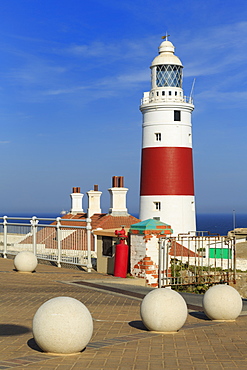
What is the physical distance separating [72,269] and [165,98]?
20.0 metres

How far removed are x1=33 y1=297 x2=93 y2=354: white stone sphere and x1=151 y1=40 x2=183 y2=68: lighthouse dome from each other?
29477 millimetres

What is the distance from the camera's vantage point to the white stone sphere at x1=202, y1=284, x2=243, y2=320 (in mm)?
9648

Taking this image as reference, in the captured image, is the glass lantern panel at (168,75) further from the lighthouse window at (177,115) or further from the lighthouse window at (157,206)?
the lighthouse window at (157,206)

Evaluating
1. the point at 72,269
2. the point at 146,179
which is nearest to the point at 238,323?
the point at 72,269

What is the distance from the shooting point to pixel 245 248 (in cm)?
3875

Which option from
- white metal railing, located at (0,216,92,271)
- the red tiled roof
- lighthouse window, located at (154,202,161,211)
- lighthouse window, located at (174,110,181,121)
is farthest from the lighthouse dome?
white metal railing, located at (0,216,92,271)

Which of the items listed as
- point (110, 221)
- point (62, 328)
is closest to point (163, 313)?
point (62, 328)

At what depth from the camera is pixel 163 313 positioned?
27.9 ft

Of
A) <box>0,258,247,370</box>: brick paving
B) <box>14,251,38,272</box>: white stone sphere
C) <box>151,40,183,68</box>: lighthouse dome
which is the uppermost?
<box>151,40,183,68</box>: lighthouse dome

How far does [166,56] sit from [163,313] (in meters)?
28.6

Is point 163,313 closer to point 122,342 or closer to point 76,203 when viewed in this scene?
point 122,342

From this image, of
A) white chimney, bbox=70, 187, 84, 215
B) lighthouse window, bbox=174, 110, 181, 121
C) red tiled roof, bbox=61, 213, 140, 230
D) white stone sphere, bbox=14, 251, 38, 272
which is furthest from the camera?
white chimney, bbox=70, 187, 84, 215

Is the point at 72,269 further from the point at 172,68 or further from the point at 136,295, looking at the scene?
the point at 172,68

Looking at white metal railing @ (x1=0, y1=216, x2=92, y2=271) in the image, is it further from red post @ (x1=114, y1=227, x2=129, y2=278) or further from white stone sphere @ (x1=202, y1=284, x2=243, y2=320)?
white stone sphere @ (x1=202, y1=284, x2=243, y2=320)
